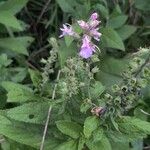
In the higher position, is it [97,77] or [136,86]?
[97,77]

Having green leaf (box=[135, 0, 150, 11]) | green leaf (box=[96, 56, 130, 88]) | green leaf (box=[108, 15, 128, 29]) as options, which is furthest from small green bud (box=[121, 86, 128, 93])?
green leaf (box=[135, 0, 150, 11])

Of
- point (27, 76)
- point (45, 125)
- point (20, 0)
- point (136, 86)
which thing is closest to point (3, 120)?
point (45, 125)

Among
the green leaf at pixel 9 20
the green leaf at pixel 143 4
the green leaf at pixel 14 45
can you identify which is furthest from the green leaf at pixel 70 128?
the green leaf at pixel 143 4

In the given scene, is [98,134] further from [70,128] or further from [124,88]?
[124,88]

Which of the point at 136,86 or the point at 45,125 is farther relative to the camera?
the point at 45,125

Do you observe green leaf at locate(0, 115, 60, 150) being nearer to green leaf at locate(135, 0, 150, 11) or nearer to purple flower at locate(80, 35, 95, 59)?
purple flower at locate(80, 35, 95, 59)

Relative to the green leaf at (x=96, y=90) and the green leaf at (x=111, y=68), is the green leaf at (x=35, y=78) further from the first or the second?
the green leaf at (x=111, y=68)

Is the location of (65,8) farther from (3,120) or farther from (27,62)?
(3,120)
